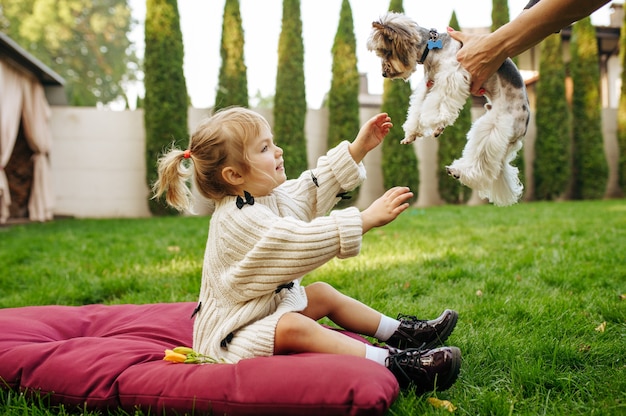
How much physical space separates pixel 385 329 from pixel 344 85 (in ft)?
28.7

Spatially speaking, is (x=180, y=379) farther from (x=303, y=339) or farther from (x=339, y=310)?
(x=339, y=310)

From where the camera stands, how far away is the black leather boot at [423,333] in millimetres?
2176

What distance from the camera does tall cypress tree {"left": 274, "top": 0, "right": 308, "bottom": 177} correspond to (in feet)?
33.0

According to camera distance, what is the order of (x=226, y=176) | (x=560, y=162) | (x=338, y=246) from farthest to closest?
(x=560, y=162)
(x=226, y=176)
(x=338, y=246)

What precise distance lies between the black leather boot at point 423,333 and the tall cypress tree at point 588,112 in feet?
35.7

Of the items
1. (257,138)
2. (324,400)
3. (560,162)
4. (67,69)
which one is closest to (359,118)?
(560,162)

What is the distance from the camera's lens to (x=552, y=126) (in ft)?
35.3

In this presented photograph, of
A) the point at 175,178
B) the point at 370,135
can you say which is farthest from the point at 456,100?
the point at 175,178

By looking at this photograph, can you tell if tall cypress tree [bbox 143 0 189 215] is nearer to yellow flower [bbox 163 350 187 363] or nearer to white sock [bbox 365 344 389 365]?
yellow flower [bbox 163 350 187 363]

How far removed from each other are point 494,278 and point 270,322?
1.98 m

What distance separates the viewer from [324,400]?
58.6 inches

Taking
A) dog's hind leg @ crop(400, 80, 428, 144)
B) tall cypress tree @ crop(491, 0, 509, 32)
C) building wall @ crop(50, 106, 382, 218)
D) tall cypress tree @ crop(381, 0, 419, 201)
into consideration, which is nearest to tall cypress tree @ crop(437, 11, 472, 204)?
tall cypress tree @ crop(381, 0, 419, 201)

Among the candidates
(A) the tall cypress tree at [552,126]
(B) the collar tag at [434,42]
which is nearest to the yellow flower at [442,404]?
(B) the collar tag at [434,42]

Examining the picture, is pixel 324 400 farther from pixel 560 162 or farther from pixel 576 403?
pixel 560 162
